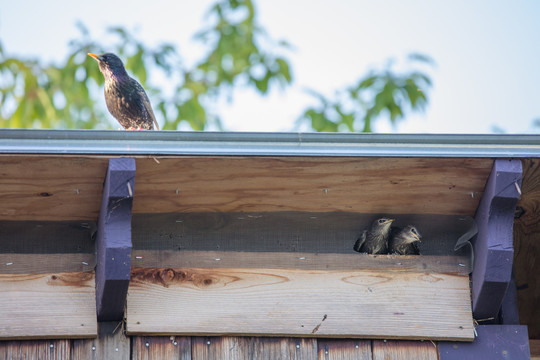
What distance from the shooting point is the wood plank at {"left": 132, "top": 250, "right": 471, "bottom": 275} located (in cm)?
314

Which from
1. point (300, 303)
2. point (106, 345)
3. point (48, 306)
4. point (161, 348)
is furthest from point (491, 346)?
point (48, 306)

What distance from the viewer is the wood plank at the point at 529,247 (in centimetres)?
316

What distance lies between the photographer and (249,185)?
304cm

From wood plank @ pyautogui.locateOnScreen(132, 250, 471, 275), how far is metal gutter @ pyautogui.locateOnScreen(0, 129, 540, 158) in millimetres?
544

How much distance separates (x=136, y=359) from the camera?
2.97 metres

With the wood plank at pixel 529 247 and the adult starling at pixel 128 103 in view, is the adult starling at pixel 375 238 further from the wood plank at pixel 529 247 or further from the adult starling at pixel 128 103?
the adult starling at pixel 128 103

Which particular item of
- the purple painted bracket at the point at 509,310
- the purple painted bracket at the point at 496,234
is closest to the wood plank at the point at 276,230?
the purple painted bracket at the point at 496,234

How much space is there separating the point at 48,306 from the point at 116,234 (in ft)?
1.44

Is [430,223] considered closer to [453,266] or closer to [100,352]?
[453,266]

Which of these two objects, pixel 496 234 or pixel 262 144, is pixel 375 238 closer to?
pixel 496 234

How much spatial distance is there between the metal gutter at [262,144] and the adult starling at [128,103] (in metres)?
2.82

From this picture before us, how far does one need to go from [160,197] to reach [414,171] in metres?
0.99

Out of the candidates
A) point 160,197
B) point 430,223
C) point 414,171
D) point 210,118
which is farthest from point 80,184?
point 210,118

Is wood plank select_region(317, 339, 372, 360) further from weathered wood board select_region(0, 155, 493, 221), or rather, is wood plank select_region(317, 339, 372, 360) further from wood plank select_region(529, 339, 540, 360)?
wood plank select_region(529, 339, 540, 360)
